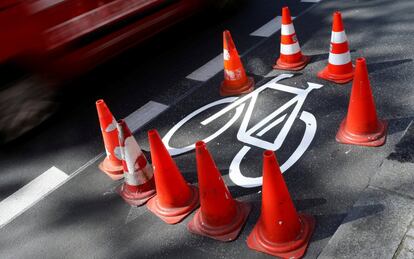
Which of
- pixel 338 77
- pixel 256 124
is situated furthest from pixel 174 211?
pixel 338 77

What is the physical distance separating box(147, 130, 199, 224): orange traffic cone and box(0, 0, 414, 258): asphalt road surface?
7 centimetres

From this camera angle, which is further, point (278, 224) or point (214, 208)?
point (214, 208)

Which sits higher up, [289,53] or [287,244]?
[289,53]

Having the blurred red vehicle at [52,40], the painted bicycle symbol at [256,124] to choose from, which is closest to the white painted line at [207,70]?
the painted bicycle symbol at [256,124]

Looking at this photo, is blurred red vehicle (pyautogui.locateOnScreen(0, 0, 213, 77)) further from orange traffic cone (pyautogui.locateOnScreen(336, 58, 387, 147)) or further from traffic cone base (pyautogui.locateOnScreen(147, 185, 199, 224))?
orange traffic cone (pyautogui.locateOnScreen(336, 58, 387, 147))

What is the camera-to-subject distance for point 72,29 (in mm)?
4289

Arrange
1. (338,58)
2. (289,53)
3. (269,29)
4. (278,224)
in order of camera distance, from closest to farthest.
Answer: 1. (278,224)
2. (338,58)
3. (289,53)
4. (269,29)

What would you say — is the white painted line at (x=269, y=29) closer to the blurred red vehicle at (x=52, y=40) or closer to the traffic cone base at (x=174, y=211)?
the blurred red vehicle at (x=52, y=40)

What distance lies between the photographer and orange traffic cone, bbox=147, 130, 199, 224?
2979 mm

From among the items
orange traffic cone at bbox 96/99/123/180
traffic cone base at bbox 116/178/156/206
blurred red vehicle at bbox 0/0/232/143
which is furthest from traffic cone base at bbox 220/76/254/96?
traffic cone base at bbox 116/178/156/206

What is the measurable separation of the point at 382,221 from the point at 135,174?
6.16 feet

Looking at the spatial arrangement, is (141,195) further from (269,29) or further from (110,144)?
(269,29)

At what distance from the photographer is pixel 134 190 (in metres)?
3.37

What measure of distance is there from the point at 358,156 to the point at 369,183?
0.36 meters
